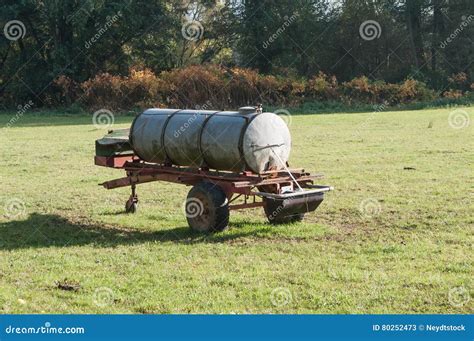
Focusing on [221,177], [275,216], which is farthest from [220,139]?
[275,216]

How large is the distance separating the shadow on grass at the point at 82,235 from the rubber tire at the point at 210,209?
0.11 metres

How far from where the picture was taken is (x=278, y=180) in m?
10.0

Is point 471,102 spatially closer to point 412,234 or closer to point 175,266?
point 412,234

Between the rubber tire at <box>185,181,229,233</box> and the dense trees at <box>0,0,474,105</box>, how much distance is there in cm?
3285

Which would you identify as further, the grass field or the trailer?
the trailer

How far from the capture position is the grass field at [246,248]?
22.7 ft

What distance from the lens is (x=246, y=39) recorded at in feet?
153

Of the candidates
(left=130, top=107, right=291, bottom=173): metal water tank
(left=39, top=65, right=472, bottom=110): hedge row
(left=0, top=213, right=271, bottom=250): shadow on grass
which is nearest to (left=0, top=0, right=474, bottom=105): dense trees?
(left=39, top=65, right=472, bottom=110): hedge row

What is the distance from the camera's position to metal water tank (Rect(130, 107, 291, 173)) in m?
9.81

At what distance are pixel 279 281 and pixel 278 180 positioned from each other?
2.68m

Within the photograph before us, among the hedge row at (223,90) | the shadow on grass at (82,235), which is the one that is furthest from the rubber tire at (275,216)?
the hedge row at (223,90)

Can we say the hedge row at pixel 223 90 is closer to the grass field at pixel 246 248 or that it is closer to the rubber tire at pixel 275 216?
the grass field at pixel 246 248

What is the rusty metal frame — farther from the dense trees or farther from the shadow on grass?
the dense trees

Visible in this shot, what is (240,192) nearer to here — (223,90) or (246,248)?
(246,248)
